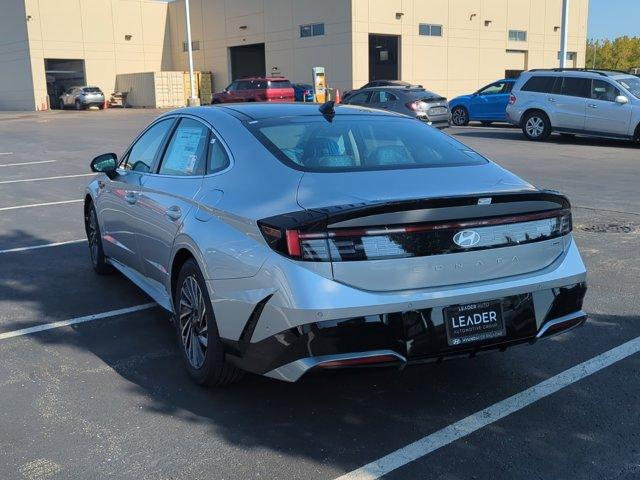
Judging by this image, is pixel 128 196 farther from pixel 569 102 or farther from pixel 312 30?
pixel 312 30

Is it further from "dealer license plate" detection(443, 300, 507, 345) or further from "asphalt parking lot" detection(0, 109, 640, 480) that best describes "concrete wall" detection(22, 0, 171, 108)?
"dealer license plate" detection(443, 300, 507, 345)

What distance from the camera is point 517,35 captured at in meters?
47.3

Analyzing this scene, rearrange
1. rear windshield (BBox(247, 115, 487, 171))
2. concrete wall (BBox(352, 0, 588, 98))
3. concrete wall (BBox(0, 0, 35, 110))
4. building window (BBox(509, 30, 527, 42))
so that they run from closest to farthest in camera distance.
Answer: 1. rear windshield (BBox(247, 115, 487, 171))
2. concrete wall (BBox(352, 0, 588, 98))
3. building window (BBox(509, 30, 527, 42))
4. concrete wall (BBox(0, 0, 35, 110))

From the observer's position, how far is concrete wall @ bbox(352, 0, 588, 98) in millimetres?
41188

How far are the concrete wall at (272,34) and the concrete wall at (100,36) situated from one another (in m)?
1.57

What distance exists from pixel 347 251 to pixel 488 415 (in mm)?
1282

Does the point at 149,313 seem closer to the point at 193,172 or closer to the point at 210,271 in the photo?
the point at 193,172

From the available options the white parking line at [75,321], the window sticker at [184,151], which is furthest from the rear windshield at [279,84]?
the window sticker at [184,151]

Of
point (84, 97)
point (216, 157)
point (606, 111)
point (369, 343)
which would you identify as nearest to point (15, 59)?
point (84, 97)

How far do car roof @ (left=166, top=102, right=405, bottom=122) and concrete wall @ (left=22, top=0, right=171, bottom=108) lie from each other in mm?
50799

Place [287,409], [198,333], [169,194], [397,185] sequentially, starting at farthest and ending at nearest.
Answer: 1. [169,194]
2. [198,333]
3. [287,409]
4. [397,185]

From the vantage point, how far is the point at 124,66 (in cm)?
5500

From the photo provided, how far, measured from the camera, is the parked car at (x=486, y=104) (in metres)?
25.0

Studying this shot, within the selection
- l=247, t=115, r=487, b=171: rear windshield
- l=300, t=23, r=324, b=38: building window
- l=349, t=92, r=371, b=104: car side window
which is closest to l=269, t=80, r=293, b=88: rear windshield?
l=300, t=23, r=324, b=38: building window
